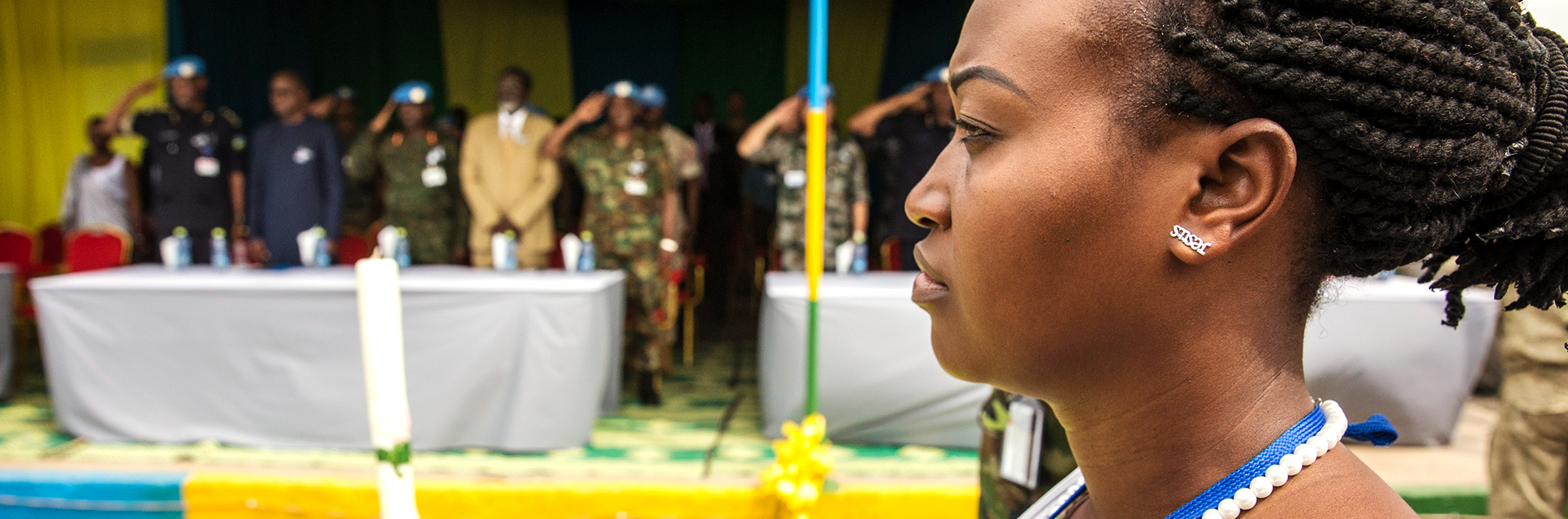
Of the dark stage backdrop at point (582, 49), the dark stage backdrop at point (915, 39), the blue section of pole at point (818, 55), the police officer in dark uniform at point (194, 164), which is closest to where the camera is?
the blue section of pole at point (818, 55)

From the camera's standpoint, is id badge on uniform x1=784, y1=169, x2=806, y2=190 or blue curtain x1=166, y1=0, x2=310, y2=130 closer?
id badge on uniform x1=784, y1=169, x2=806, y2=190

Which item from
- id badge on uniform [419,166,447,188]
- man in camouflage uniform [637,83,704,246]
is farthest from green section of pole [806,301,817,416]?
id badge on uniform [419,166,447,188]

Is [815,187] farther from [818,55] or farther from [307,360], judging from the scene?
[307,360]

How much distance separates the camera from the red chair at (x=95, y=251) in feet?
15.6

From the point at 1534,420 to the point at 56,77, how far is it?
30.7 ft

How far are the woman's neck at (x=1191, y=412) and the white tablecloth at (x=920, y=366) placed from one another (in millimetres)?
2410

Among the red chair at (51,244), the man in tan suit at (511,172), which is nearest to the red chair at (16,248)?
the red chair at (51,244)

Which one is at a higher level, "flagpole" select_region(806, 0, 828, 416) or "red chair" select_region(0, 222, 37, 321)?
"flagpole" select_region(806, 0, 828, 416)

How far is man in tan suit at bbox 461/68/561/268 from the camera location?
188 inches

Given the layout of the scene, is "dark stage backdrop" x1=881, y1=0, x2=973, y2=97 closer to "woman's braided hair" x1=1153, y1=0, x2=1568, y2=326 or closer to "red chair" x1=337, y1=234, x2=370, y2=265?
"red chair" x1=337, y1=234, x2=370, y2=265

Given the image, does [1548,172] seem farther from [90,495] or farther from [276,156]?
[276,156]

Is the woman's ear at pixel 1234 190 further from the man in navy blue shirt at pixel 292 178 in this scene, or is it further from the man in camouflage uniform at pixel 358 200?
the man in camouflage uniform at pixel 358 200

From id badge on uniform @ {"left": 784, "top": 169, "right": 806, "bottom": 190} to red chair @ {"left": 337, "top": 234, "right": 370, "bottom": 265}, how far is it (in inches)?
101

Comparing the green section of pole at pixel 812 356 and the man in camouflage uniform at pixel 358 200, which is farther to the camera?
the man in camouflage uniform at pixel 358 200
